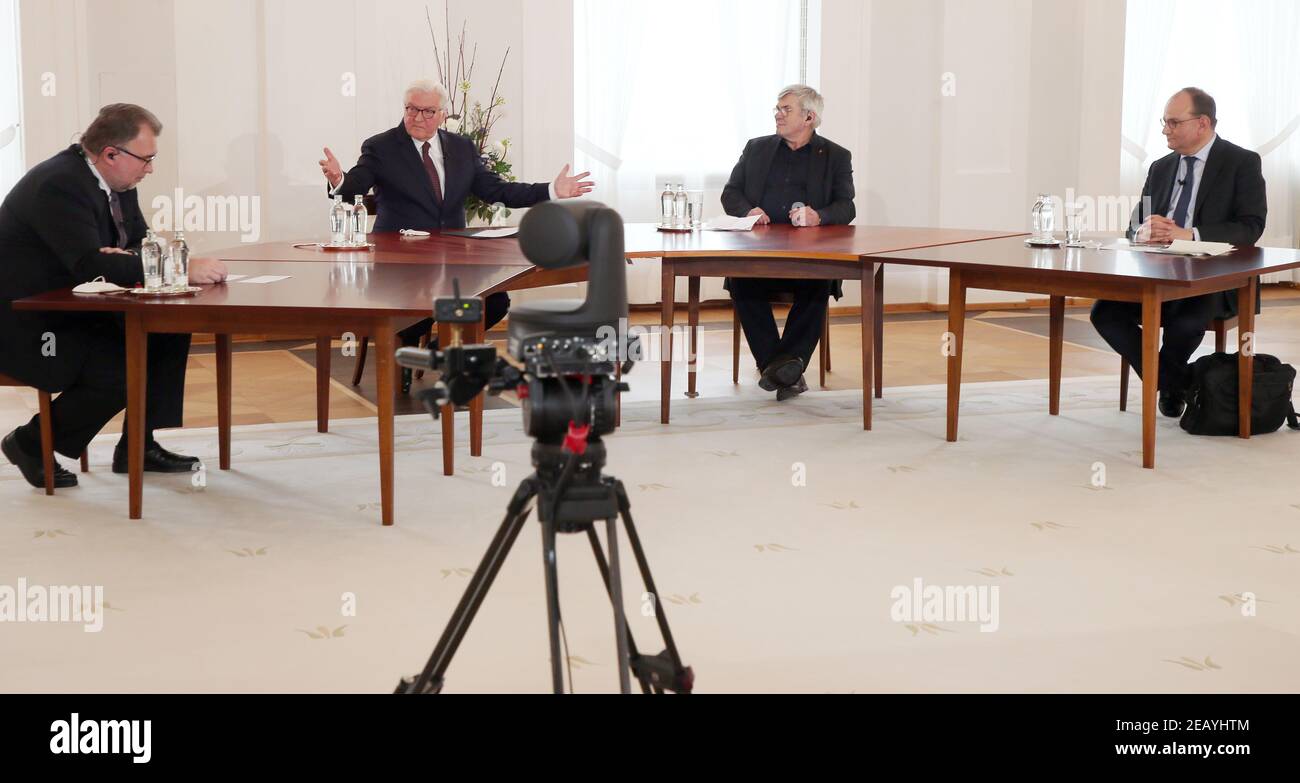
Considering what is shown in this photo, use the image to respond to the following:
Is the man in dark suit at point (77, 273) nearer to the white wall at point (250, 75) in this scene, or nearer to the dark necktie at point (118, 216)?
the dark necktie at point (118, 216)

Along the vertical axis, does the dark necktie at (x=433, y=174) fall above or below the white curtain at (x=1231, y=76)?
below

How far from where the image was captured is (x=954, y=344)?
4445 millimetres

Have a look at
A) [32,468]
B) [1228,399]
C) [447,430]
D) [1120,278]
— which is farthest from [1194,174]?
[32,468]

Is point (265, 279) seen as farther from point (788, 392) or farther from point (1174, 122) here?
point (1174, 122)

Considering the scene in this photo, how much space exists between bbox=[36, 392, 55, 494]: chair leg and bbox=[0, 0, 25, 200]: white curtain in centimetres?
272

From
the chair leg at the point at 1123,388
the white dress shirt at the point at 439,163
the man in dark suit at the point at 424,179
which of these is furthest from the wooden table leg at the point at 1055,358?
the white dress shirt at the point at 439,163

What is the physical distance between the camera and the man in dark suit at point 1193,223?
15.5 feet

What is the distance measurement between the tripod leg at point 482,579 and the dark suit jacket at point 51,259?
7.04 feet

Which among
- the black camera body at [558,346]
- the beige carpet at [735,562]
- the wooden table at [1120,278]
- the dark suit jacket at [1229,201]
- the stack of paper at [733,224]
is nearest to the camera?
the black camera body at [558,346]

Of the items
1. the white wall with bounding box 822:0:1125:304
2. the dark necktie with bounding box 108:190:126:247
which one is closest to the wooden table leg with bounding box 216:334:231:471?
the dark necktie with bounding box 108:190:126:247

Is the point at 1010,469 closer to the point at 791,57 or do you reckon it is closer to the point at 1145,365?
the point at 1145,365

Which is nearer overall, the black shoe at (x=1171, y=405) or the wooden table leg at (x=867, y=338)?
the wooden table leg at (x=867, y=338)

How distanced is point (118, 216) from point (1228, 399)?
140 inches
